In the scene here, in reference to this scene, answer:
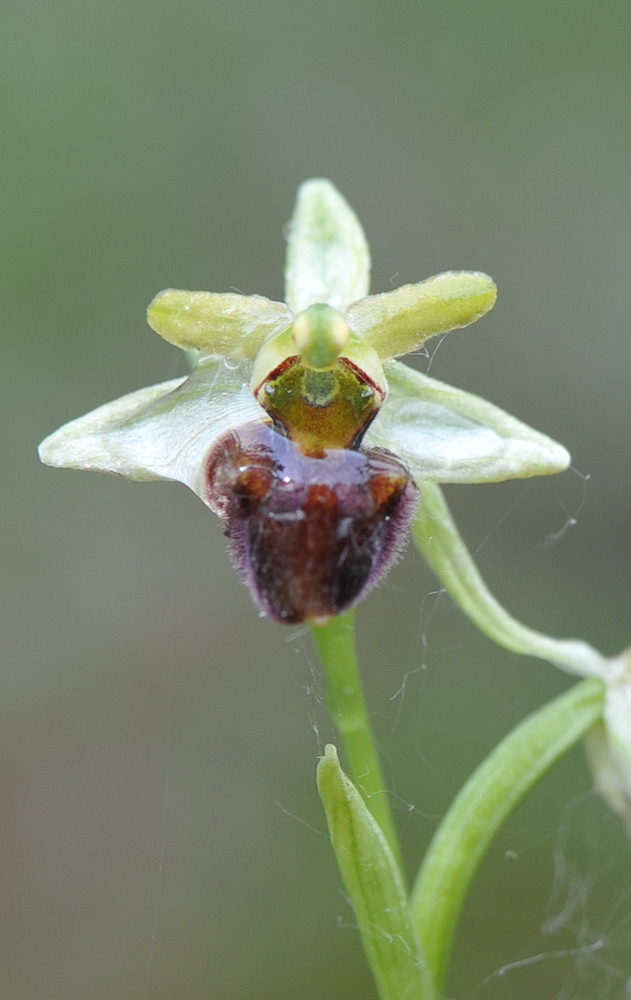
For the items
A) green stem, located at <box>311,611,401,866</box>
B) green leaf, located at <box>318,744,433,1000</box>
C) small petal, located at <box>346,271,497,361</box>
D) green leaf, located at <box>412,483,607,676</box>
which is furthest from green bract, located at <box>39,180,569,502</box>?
green leaf, located at <box>318,744,433,1000</box>

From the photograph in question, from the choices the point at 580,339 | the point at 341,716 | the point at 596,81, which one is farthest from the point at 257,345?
the point at 596,81

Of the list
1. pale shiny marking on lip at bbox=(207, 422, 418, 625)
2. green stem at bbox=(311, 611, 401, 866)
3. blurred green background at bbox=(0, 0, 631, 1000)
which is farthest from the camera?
blurred green background at bbox=(0, 0, 631, 1000)

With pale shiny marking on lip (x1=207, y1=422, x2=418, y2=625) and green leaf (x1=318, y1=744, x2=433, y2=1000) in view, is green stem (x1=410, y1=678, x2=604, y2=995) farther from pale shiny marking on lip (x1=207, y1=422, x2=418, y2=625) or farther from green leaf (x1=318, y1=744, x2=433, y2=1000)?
pale shiny marking on lip (x1=207, y1=422, x2=418, y2=625)

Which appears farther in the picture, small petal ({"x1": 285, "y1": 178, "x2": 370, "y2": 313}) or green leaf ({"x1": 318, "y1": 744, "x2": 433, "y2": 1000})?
small petal ({"x1": 285, "y1": 178, "x2": 370, "y2": 313})

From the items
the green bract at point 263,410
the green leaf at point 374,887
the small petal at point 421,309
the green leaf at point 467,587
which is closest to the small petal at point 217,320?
the green bract at point 263,410

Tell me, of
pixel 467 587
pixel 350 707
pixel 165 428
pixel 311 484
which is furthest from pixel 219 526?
pixel 311 484
